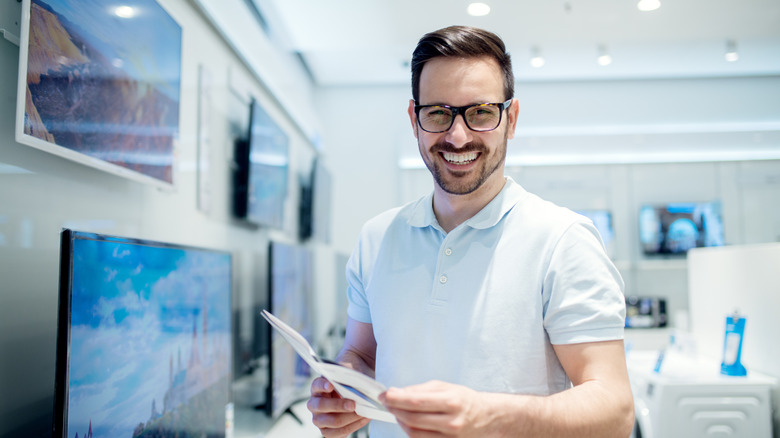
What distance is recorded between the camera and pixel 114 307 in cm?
126

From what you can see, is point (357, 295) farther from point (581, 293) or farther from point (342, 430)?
point (581, 293)

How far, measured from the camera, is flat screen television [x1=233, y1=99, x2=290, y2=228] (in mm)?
2846

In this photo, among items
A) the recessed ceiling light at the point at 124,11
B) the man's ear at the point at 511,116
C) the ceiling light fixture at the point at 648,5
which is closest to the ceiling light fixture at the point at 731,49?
the ceiling light fixture at the point at 648,5

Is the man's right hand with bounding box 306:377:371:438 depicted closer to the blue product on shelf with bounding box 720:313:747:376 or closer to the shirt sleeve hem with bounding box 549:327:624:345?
the shirt sleeve hem with bounding box 549:327:624:345

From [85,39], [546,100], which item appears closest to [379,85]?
[546,100]

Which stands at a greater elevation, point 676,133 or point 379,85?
point 379,85

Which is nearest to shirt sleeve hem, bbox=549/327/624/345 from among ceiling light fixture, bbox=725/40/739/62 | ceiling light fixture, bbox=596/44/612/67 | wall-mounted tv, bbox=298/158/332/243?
wall-mounted tv, bbox=298/158/332/243

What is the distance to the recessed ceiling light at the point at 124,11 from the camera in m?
1.56

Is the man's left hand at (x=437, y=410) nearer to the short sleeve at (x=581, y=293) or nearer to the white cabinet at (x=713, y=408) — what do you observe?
the short sleeve at (x=581, y=293)

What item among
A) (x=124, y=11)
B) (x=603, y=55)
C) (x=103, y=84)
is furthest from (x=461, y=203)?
(x=603, y=55)

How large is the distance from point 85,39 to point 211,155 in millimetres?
1207

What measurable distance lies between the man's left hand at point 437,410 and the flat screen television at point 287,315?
1806 millimetres

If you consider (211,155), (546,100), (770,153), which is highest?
(546,100)

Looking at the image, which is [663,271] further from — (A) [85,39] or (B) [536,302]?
(A) [85,39]
